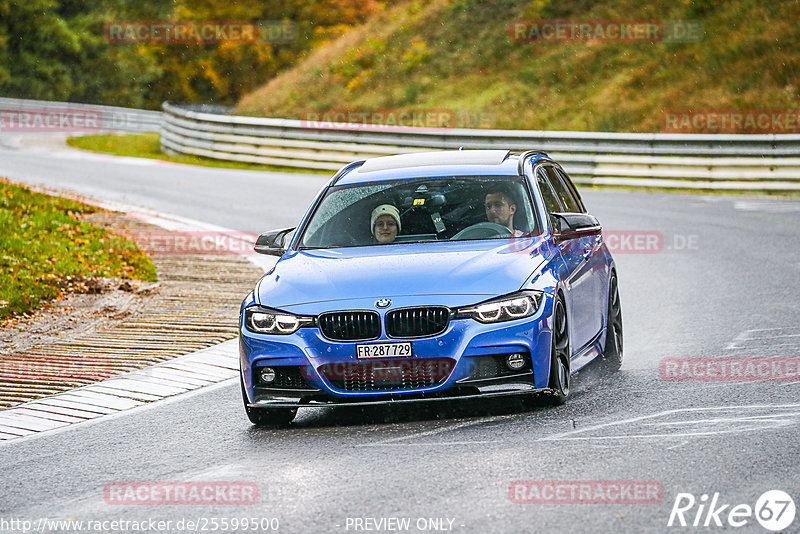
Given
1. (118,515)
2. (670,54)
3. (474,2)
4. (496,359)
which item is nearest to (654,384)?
(496,359)

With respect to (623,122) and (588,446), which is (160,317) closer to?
(588,446)

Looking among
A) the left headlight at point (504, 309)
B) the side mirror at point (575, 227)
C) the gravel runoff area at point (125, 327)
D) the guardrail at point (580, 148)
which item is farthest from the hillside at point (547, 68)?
the left headlight at point (504, 309)

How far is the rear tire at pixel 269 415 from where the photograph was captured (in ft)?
27.7

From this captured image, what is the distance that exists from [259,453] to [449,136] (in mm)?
21554

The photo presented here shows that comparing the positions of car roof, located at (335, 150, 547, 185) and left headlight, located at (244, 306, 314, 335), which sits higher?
car roof, located at (335, 150, 547, 185)

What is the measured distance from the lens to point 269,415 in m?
8.48

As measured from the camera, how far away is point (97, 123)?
4509 centimetres

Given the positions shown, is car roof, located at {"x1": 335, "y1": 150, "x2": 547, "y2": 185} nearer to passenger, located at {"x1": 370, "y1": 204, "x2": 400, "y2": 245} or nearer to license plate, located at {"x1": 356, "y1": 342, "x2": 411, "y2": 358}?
passenger, located at {"x1": 370, "y1": 204, "x2": 400, "y2": 245}

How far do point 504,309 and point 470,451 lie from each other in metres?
1.04

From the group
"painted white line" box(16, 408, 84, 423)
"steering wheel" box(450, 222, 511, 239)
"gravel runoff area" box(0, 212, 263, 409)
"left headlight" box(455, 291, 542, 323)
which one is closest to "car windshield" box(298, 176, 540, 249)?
"steering wheel" box(450, 222, 511, 239)

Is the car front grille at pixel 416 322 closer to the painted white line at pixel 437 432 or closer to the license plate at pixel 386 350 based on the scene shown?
the license plate at pixel 386 350

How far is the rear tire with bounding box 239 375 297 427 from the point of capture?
8445 mm

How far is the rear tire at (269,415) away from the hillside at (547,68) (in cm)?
2488

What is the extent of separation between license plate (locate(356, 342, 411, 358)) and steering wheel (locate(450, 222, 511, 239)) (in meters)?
1.42
